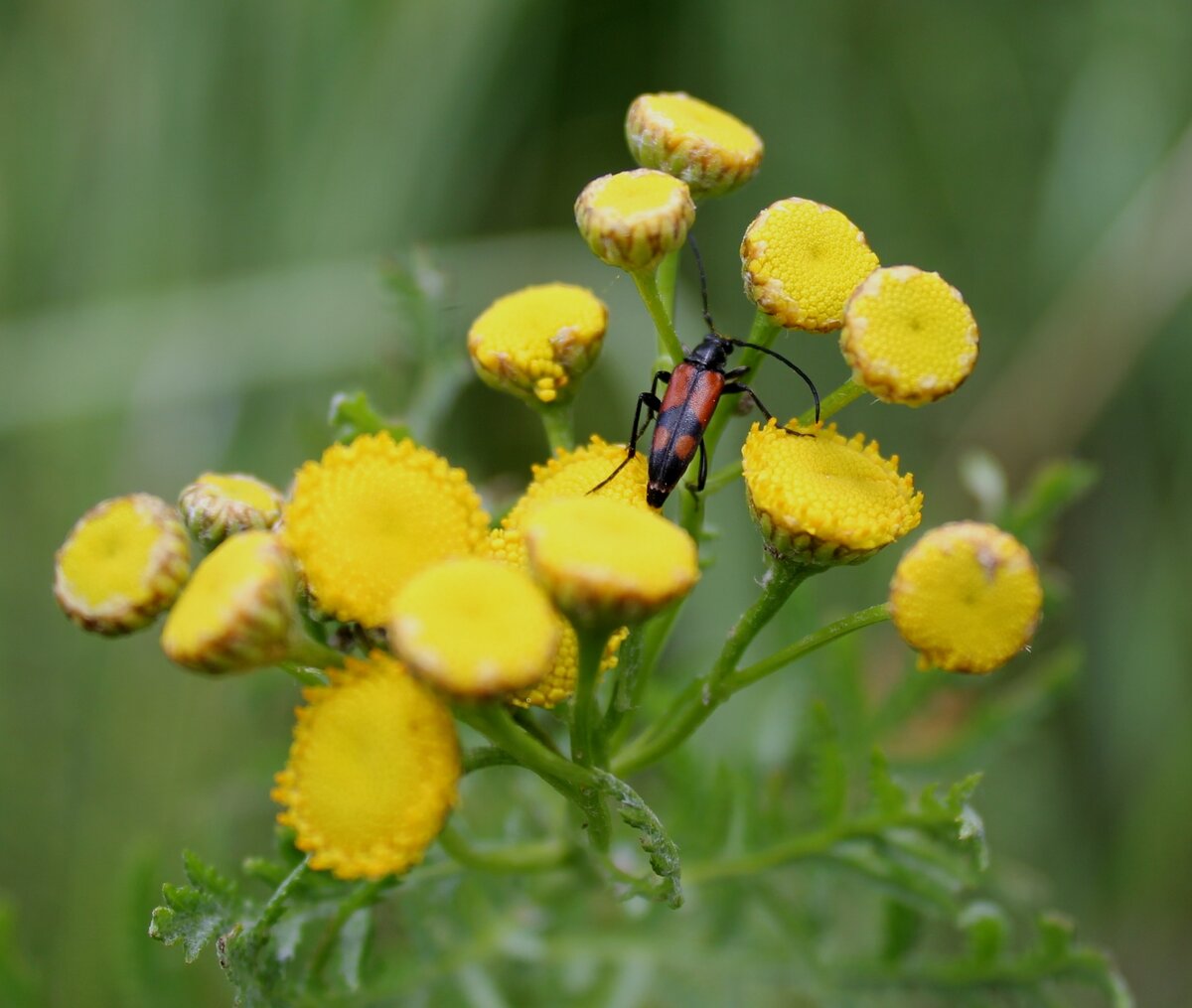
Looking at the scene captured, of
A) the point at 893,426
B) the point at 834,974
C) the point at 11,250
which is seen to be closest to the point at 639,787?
the point at 834,974

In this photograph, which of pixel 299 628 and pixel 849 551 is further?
pixel 849 551

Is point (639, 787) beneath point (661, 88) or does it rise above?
beneath

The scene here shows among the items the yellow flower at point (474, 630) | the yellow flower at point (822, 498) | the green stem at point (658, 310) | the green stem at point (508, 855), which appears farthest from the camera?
the green stem at point (508, 855)

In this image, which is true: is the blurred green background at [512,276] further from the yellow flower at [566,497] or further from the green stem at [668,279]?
the yellow flower at [566,497]

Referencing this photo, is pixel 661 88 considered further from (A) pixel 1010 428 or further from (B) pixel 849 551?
(B) pixel 849 551

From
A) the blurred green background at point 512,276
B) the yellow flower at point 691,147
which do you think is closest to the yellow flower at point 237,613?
the yellow flower at point 691,147

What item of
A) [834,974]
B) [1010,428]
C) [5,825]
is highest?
[1010,428]

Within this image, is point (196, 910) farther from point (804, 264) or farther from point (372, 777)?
point (804, 264)
